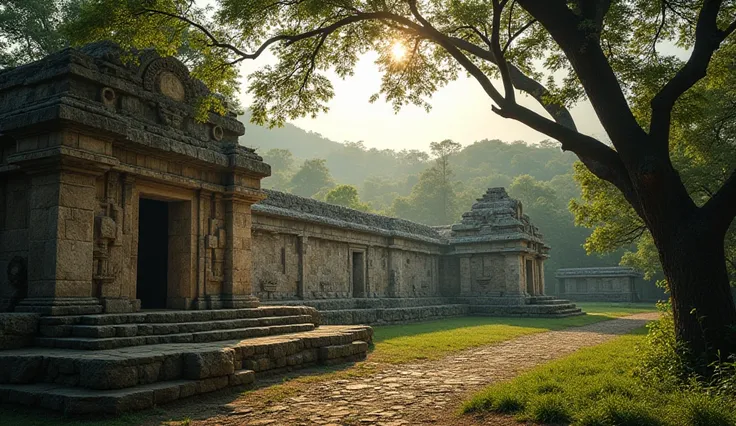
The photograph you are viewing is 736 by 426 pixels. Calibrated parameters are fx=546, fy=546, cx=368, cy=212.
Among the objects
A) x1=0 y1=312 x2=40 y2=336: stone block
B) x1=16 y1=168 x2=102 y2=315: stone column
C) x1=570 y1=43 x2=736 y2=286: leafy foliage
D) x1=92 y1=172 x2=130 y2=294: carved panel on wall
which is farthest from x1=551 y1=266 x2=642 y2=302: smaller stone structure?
x1=0 y1=312 x2=40 y2=336: stone block

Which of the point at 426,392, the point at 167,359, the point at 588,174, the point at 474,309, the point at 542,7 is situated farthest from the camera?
the point at 474,309

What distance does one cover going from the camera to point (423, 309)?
2023 centimetres

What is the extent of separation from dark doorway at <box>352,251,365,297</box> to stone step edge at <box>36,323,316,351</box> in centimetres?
943

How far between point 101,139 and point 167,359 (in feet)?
12.7

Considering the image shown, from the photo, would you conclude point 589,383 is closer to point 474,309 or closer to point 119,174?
point 119,174

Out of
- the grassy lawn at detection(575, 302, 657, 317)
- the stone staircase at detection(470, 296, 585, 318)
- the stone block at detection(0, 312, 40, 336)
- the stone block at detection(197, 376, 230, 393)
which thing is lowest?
the grassy lawn at detection(575, 302, 657, 317)

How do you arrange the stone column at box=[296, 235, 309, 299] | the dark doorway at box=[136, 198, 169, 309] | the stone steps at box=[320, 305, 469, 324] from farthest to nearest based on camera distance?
the stone column at box=[296, 235, 309, 299]
the stone steps at box=[320, 305, 469, 324]
the dark doorway at box=[136, 198, 169, 309]

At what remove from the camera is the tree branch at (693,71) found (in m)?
7.57

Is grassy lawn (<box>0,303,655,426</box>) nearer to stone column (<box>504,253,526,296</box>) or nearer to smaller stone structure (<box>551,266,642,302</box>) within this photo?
stone column (<box>504,253,526,296</box>)

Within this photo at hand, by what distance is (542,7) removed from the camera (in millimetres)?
8109

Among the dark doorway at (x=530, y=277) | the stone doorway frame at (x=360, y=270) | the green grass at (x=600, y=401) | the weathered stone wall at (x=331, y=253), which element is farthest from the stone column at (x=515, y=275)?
the green grass at (x=600, y=401)

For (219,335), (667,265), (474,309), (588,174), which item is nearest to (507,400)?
(667,265)

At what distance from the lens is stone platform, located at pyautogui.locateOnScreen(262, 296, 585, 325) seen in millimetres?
16175

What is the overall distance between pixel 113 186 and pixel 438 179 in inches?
2571
